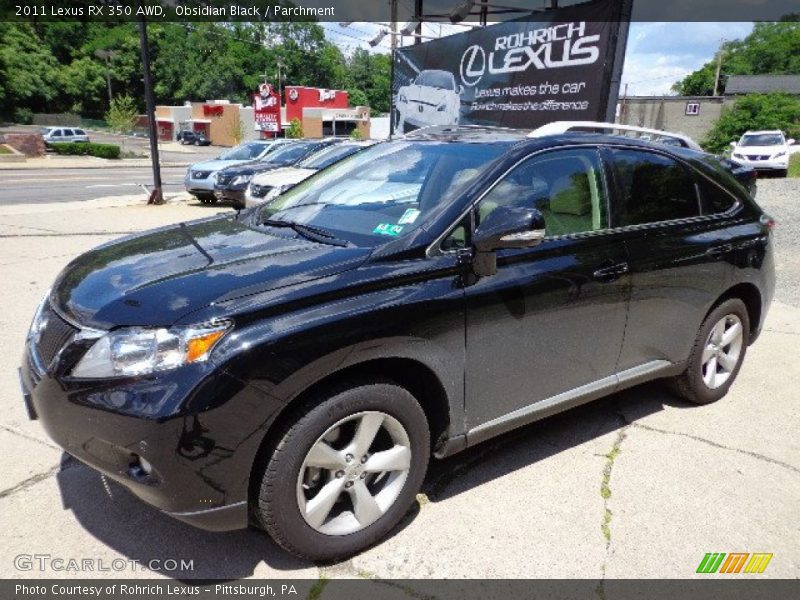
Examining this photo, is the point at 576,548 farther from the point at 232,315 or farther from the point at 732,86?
the point at 732,86

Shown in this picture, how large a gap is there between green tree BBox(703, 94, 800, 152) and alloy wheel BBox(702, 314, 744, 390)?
124 feet

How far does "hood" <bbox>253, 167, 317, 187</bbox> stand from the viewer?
11.0 m

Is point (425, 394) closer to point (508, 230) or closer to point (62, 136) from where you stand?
point (508, 230)

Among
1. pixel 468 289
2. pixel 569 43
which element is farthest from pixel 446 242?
pixel 569 43

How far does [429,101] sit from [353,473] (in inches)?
456

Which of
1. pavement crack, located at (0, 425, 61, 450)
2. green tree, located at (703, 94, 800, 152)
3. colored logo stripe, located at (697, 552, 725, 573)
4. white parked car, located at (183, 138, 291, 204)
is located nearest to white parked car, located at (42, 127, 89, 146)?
white parked car, located at (183, 138, 291, 204)

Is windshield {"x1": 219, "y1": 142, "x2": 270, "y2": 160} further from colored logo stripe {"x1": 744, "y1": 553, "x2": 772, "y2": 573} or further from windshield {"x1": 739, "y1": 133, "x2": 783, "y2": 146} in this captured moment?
windshield {"x1": 739, "y1": 133, "x2": 783, "y2": 146}

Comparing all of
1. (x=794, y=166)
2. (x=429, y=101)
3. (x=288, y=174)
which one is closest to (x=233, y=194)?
(x=288, y=174)

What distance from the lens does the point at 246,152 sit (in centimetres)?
1569

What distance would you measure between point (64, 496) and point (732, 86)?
76.2 meters

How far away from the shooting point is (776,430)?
3.77m

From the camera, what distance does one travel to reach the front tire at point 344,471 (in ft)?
7.46

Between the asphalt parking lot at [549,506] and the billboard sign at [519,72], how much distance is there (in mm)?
5453

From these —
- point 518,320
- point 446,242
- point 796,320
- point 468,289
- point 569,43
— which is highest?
point 569,43
